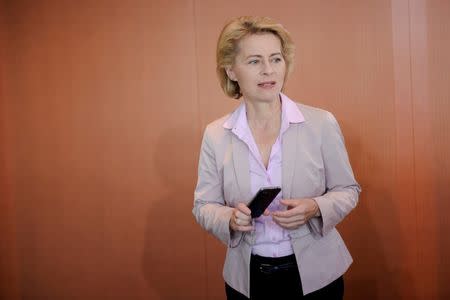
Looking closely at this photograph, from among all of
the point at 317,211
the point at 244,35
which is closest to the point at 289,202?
the point at 317,211

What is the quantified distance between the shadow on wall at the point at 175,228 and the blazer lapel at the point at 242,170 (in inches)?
48.1

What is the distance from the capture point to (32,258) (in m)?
3.22

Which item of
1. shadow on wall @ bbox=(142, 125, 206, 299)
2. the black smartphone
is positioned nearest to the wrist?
the black smartphone

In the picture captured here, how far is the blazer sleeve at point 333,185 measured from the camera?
1.75m

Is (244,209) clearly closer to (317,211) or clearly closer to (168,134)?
(317,211)

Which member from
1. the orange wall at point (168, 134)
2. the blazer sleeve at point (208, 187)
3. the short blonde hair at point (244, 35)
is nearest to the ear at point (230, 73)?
the short blonde hair at point (244, 35)

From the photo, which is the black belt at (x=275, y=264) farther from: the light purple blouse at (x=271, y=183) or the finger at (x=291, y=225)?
the finger at (x=291, y=225)

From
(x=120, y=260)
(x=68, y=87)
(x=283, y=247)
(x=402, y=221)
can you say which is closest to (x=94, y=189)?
(x=120, y=260)

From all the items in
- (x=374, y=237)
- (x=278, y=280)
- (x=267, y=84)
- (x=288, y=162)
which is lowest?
(x=374, y=237)

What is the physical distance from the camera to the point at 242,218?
167 centimetres

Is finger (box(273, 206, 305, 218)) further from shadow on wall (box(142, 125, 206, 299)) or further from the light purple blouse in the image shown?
shadow on wall (box(142, 125, 206, 299))

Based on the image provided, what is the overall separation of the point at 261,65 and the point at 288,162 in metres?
0.41

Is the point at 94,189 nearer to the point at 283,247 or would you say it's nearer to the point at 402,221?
the point at 283,247

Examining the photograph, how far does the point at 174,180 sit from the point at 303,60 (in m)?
1.14
